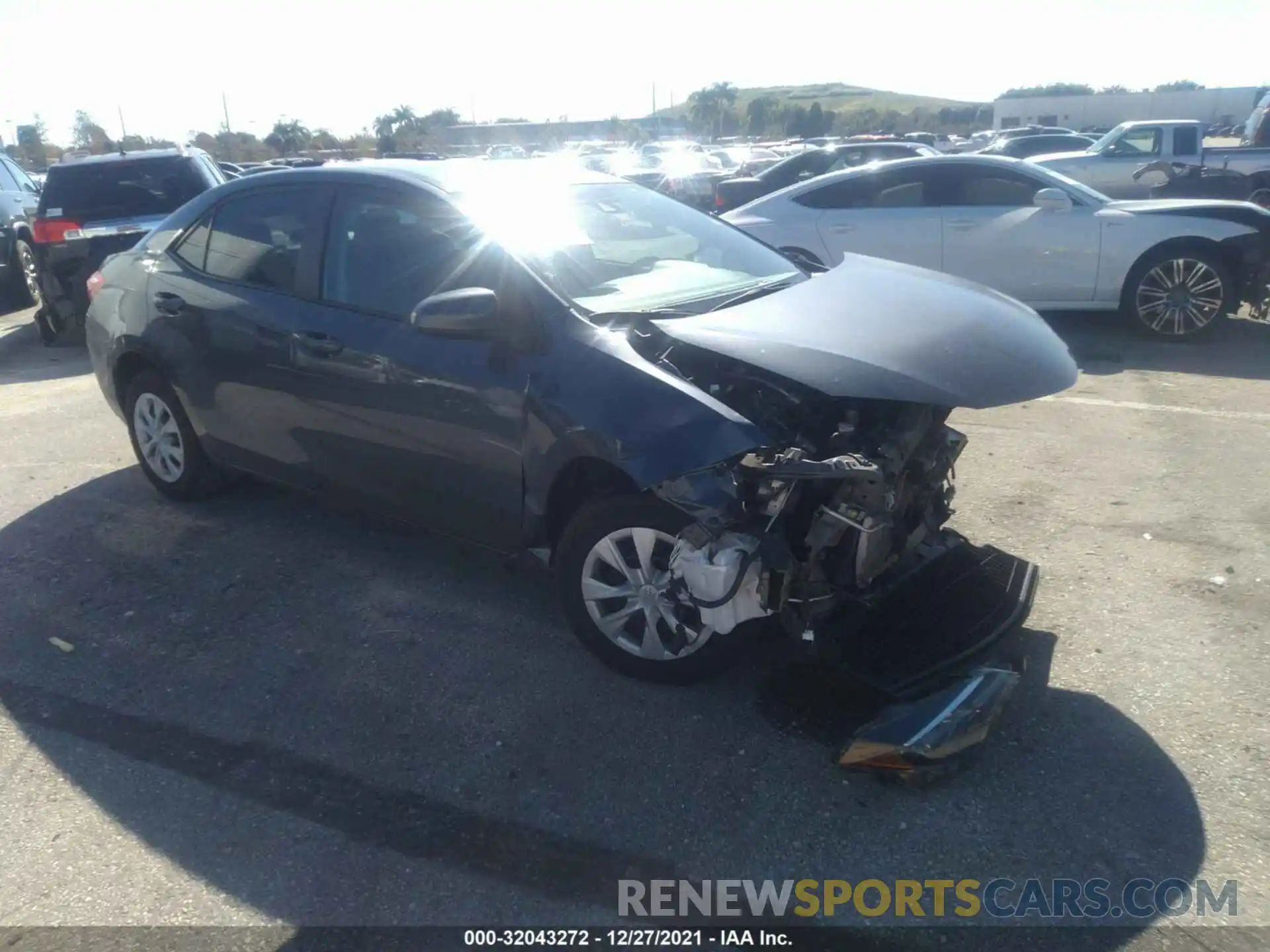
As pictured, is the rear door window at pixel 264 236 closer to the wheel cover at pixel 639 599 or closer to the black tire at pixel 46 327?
the wheel cover at pixel 639 599

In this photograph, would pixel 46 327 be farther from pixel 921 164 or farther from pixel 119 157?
pixel 921 164

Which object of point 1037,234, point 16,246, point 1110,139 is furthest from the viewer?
point 1110,139

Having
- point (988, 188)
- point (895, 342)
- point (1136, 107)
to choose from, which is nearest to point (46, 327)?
point (988, 188)

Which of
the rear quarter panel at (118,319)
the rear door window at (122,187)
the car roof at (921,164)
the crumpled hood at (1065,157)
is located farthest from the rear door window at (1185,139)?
the rear quarter panel at (118,319)

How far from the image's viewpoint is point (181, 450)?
18.2 ft

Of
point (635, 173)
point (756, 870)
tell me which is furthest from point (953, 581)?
point (635, 173)

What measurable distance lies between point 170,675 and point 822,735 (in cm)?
246

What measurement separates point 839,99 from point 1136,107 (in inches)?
3030

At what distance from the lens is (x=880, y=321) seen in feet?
12.2

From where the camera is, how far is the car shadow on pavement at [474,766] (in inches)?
116

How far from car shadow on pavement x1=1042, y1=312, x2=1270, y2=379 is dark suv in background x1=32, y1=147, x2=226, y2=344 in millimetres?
8269

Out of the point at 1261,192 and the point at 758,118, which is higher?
the point at 758,118

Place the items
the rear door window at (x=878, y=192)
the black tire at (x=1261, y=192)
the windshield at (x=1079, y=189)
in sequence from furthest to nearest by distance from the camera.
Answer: the black tire at (x=1261, y=192) < the rear door window at (x=878, y=192) < the windshield at (x=1079, y=189)

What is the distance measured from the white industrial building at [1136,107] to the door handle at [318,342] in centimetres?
5422
